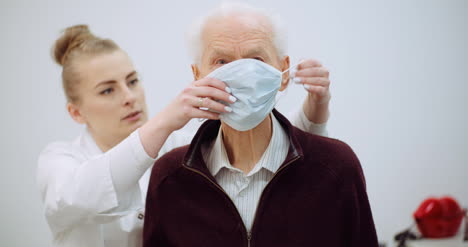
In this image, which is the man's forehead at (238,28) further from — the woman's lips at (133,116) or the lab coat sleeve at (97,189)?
the woman's lips at (133,116)

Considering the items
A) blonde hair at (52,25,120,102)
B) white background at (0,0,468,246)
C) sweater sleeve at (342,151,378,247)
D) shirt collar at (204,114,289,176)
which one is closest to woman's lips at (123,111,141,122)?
blonde hair at (52,25,120,102)

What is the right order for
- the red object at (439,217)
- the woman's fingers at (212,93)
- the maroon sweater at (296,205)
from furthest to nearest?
1. the red object at (439,217)
2. the maroon sweater at (296,205)
3. the woman's fingers at (212,93)

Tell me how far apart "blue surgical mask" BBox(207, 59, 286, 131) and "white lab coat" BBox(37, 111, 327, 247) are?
1.01 feet

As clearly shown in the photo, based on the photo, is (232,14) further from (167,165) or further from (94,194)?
(94,194)

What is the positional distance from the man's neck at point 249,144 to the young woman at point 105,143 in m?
0.17

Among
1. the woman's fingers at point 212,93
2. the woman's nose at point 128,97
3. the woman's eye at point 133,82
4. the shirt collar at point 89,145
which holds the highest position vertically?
the woman's fingers at point 212,93

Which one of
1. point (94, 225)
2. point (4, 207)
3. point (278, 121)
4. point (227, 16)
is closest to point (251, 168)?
point (278, 121)

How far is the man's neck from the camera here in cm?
137

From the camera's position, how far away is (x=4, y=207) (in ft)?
8.41

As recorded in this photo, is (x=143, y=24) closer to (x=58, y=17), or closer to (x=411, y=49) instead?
(x=58, y=17)

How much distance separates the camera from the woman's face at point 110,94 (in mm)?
1802

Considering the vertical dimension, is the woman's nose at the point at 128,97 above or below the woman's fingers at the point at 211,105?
below

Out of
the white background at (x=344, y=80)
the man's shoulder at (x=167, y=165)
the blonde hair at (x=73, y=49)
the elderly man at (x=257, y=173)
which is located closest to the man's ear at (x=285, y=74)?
the elderly man at (x=257, y=173)

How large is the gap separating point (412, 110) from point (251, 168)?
1420 mm
